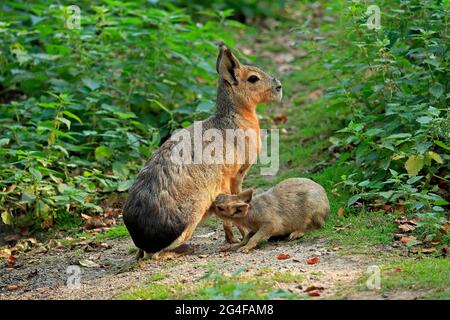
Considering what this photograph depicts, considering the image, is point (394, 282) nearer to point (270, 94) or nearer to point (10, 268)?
point (270, 94)

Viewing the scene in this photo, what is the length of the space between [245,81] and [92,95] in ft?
10.0

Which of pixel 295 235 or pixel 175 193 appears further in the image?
pixel 295 235

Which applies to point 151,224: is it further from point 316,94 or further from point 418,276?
point 316,94

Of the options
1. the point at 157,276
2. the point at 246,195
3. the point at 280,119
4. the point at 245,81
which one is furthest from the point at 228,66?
the point at 280,119

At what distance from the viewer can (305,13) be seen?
55.3 feet

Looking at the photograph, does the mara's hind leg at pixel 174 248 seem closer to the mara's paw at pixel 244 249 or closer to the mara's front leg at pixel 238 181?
the mara's paw at pixel 244 249

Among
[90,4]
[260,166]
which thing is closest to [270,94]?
[260,166]

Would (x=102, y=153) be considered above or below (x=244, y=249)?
above

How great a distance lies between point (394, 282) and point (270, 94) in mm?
2933

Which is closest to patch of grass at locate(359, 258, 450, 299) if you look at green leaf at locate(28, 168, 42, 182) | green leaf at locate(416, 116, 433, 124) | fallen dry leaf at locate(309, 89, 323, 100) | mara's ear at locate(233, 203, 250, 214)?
mara's ear at locate(233, 203, 250, 214)

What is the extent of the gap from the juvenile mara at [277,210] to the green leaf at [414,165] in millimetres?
866

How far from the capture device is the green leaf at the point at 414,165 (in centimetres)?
828

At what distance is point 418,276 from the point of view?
6539 millimetres

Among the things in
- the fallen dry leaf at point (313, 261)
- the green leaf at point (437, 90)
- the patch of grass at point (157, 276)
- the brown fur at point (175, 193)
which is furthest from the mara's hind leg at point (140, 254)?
the green leaf at point (437, 90)
